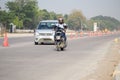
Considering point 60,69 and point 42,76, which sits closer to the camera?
point 42,76

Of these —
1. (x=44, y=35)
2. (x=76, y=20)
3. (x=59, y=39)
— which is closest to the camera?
(x=59, y=39)

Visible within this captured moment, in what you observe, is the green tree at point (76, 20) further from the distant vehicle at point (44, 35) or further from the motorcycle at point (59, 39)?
the motorcycle at point (59, 39)

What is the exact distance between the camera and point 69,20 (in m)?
164

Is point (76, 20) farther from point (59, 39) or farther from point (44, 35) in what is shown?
point (59, 39)

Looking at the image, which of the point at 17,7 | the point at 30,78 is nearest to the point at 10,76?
the point at 30,78

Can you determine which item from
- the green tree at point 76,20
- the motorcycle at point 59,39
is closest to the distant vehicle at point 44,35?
the motorcycle at point 59,39

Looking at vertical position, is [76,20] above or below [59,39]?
above

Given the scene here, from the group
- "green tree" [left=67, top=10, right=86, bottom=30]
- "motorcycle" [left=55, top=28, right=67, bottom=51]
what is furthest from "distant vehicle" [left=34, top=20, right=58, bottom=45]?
"green tree" [left=67, top=10, right=86, bottom=30]

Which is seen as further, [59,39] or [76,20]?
[76,20]

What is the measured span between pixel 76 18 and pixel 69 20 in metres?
3.23

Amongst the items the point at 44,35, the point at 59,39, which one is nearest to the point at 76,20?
the point at 44,35

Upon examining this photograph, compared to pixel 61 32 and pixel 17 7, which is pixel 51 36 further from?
pixel 17 7

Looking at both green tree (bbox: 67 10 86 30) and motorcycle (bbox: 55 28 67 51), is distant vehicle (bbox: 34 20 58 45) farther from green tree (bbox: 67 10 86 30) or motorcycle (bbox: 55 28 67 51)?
green tree (bbox: 67 10 86 30)

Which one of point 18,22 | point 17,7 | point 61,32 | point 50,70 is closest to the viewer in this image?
point 50,70
